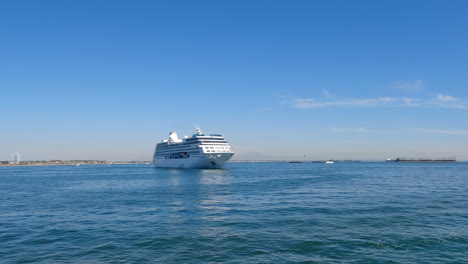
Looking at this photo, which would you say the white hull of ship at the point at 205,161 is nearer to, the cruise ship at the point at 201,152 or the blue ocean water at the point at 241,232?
the cruise ship at the point at 201,152

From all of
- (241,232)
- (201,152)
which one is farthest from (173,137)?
(241,232)

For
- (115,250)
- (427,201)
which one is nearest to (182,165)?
(427,201)

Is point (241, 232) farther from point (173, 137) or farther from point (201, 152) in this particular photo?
point (173, 137)

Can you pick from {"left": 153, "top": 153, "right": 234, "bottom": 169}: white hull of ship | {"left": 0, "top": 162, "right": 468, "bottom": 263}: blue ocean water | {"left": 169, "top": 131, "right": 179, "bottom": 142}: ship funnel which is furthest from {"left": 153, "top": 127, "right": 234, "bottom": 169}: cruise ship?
{"left": 0, "top": 162, "right": 468, "bottom": 263}: blue ocean water

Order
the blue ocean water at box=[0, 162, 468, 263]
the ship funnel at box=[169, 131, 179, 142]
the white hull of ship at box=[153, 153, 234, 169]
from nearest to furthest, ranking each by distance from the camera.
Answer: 1. the blue ocean water at box=[0, 162, 468, 263]
2. the white hull of ship at box=[153, 153, 234, 169]
3. the ship funnel at box=[169, 131, 179, 142]

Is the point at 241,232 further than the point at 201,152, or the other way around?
the point at 201,152

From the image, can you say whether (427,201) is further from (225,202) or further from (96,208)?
(96,208)

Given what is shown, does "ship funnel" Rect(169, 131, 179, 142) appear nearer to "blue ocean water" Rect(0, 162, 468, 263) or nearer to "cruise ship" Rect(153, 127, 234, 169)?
"cruise ship" Rect(153, 127, 234, 169)

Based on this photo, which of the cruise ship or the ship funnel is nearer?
the cruise ship

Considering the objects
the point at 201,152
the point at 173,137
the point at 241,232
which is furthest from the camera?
the point at 173,137

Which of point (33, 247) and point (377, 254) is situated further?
point (33, 247)

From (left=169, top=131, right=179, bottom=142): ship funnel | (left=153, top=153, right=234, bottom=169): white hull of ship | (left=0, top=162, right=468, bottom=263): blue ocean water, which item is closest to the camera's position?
(left=0, top=162, right=468, bottom=263): blue ocean water

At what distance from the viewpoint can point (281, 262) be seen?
15.6 m

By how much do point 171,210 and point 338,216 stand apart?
16.3 meters
